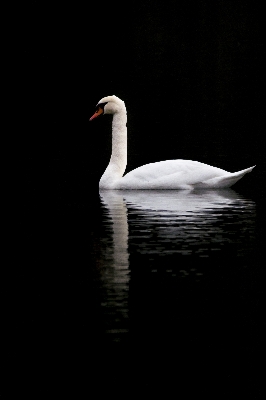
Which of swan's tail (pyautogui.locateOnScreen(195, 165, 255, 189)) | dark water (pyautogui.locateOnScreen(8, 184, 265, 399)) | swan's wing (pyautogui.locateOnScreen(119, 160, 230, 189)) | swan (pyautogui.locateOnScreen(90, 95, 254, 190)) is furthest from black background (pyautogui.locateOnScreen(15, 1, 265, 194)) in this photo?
dark water (pyautogui.locateOnScreen(8, 184, 265, 399))


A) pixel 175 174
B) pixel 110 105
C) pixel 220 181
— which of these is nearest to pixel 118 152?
pixel 110 105

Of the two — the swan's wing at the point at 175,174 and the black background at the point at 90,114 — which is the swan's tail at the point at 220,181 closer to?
the swan's wing at the point at 175,174

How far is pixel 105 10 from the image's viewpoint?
8431 cm

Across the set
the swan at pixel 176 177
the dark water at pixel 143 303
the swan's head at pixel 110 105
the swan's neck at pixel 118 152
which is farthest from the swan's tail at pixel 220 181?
the dark water at pixel 143 303

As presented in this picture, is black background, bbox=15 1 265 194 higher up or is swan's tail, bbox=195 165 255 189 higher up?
black background, bbox=15 1 265 194

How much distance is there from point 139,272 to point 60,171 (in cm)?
1124

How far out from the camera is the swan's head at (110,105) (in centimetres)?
2253

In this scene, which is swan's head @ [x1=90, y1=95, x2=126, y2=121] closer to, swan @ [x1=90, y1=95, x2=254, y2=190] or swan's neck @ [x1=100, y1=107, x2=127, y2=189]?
swan's neck @ [x1=100, y1=107, x2=127, y2=189]

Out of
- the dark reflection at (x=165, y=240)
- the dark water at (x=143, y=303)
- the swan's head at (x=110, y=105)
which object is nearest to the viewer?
the dark water at (x=143, y=303)

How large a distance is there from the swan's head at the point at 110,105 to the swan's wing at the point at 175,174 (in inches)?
68.5

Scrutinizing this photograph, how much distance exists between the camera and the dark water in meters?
10.2

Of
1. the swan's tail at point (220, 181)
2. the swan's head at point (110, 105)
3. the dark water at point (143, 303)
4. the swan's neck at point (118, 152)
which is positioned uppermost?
the swan's head at point (110, 105)

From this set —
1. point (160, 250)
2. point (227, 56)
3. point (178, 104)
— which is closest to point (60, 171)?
point (160, 250)

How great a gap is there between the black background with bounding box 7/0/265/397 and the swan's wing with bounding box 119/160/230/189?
0.82 metres
